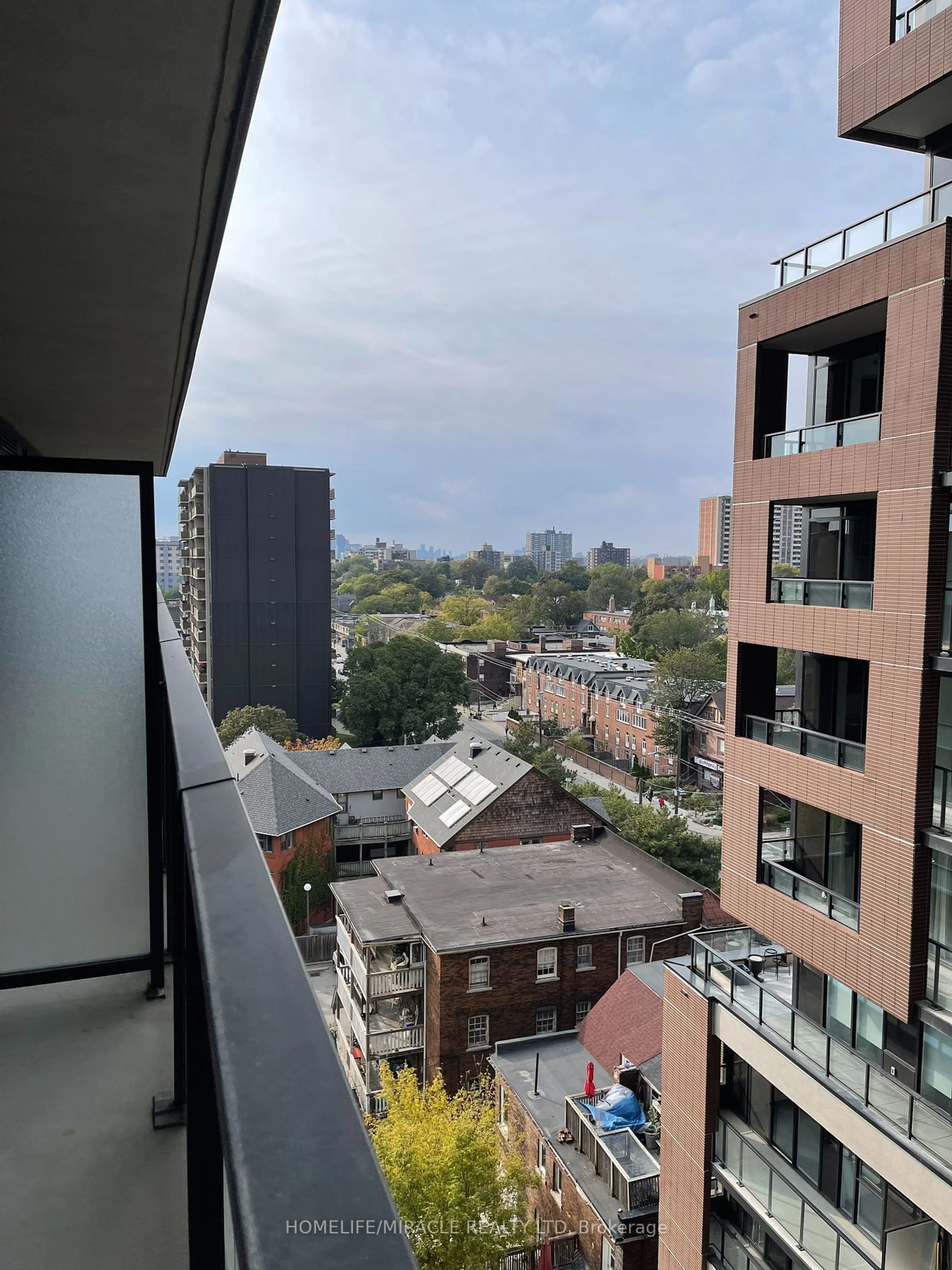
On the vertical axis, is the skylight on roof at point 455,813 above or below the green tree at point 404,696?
below

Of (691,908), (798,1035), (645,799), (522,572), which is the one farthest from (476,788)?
(522,572)

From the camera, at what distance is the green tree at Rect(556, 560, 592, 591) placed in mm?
95312

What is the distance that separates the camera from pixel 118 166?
1.31 metres

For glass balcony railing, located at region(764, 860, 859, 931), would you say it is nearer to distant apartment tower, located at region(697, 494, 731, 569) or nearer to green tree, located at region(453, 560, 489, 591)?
distant apartment tower, located at region(697, 494, 731, 569)

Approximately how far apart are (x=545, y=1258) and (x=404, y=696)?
22.3 meters

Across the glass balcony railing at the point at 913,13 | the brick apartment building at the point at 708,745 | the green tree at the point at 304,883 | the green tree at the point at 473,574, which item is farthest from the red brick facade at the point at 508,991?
the green tree at the point at 473,574

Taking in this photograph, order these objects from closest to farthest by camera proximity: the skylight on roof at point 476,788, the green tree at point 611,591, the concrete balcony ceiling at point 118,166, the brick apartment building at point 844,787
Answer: the concrete balcony ceiling at point 118,166 < the brick apartment building at point 844,787 < the skylight on roof at point 476,788 < the green tree at point 611,591

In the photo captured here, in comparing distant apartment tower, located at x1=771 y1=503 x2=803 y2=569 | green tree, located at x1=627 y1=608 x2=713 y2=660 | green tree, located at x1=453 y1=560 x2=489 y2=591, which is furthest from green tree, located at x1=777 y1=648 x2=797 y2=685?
green tree, located at x1=453 y1=560 x2=489 y2=591

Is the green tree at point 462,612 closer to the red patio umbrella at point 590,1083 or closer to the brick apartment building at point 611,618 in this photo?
the brick apartment building at point 611,618

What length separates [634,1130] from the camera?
34.4 feet

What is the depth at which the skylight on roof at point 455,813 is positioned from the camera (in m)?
21.4

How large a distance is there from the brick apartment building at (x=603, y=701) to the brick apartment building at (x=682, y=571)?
40.8 meters

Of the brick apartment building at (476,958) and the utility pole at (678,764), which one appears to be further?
the utility pole at (678,764)

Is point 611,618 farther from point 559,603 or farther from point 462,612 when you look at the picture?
point 462,612
